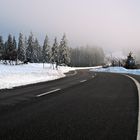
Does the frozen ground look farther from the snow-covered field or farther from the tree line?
the tree line

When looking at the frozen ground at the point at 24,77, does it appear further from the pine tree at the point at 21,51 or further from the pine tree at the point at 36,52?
the pine tree at the point at 36,52

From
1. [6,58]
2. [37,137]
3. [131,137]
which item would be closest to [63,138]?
[37,137]

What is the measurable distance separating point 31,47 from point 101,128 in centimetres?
10761

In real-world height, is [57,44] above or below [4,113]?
above

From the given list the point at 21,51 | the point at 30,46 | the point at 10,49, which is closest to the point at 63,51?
the point at 21,51

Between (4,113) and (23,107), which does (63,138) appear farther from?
(23,107)

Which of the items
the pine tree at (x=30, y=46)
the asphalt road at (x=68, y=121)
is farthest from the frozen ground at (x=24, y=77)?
the pine tree at (x=30, y=46)

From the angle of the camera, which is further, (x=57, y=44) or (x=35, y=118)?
(x=57, y=44)

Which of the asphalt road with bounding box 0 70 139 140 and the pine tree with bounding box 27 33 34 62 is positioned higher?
the pine tree with bounding box 27 33 34 62

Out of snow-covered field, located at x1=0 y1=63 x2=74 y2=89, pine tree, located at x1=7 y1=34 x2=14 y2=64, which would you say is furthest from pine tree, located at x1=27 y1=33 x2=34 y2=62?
snow-covered field, located at x1=0 y1=63 x2=74 y2=89

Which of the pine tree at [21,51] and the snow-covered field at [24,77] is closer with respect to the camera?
the snow-covered field at [24,77]

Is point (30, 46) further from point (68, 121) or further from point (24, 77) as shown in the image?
point (68, 121)

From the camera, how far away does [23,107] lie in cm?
803

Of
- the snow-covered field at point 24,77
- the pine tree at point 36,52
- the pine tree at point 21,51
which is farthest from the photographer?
the pine tree at point 36,52
